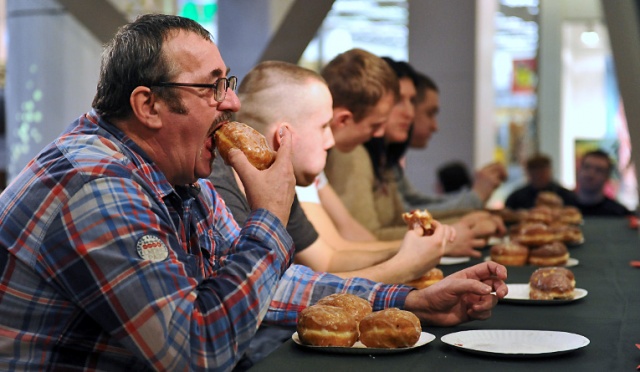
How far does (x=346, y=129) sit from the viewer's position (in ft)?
12.8

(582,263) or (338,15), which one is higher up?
(338,15)

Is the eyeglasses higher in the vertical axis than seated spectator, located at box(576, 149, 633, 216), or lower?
higher

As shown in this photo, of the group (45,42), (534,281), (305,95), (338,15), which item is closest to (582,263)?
(534,281)

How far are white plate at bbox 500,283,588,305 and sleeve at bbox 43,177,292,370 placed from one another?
0.96 metres

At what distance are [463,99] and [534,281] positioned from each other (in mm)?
6911

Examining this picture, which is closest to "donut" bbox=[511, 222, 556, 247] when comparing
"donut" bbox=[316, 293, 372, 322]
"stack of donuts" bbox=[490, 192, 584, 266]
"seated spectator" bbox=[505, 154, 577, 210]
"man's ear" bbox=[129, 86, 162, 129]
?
"stack of donuts" bbox=[490, 192, 584, 266]

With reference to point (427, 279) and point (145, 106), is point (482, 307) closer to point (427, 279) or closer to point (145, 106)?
point (427, 279)

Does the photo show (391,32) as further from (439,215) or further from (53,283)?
(53,283)

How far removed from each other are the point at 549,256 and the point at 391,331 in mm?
1576

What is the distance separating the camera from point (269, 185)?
1.92 metres

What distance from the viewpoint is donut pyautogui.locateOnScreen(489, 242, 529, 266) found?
11.1 ft

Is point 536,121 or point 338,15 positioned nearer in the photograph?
point 536,121

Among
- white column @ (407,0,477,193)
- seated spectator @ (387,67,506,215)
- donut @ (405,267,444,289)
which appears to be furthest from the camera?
white column @ (407,0,477,193)

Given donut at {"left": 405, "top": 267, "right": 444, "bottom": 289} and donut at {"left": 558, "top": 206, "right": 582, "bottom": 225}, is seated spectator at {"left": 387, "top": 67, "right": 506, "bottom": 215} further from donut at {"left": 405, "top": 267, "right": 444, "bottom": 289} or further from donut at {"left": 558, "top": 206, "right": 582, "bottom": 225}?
donut at {"left": 405, "top": 267, "right": 444, "bottom": 289}
